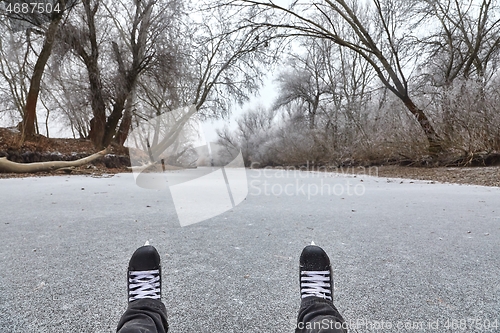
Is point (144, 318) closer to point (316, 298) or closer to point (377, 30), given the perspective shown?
point (316, 298)

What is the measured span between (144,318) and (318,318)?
48 cm

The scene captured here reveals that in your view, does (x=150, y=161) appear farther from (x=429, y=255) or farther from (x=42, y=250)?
(x=429, y=255)

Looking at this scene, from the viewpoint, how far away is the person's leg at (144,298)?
2.41 feet

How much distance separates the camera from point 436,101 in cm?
618

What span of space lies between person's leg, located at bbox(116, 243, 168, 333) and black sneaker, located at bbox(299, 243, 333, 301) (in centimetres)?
44

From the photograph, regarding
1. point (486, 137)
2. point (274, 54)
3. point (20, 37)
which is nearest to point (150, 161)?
point (20, 37)

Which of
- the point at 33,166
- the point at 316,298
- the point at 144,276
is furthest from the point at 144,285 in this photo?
the point at 33,166

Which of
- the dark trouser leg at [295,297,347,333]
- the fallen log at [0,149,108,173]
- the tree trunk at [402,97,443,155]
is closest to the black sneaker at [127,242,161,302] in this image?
the dark trouser leg at [295,297,347,333]

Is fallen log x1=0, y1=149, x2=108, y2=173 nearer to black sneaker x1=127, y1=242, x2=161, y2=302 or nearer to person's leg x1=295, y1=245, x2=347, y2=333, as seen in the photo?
black sneaker x1=127, y1=242, x2=161, y2=302

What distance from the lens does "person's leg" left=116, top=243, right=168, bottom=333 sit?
0.73 m

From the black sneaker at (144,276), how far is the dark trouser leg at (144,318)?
52 millimetres

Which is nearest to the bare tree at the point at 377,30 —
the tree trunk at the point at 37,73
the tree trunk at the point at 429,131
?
the tree trunk at the point at 429,131

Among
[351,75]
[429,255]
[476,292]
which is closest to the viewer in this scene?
[476,292]

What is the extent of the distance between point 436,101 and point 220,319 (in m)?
7.17
